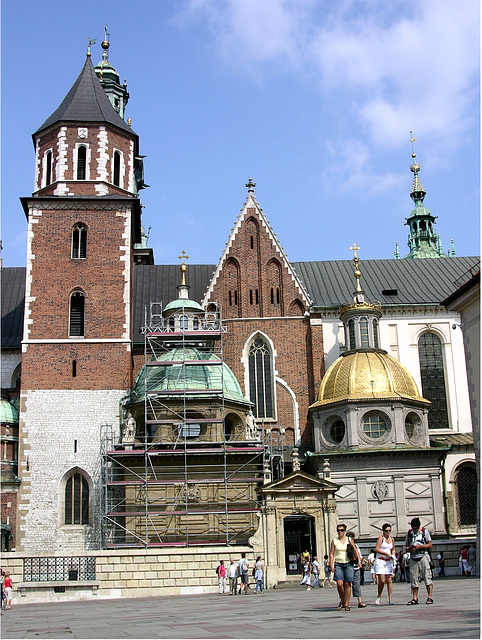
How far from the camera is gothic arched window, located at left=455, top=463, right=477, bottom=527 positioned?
35812 millimetres

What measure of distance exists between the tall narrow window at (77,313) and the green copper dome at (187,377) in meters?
3.51

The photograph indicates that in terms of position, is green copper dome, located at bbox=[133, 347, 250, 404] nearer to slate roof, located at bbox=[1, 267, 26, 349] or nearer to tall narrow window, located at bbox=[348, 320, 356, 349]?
tall narrow window, located at bbox=[348, 320, 356, 349]

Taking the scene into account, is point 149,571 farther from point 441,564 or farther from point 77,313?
point 77,313

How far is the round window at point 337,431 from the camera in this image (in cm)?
3550

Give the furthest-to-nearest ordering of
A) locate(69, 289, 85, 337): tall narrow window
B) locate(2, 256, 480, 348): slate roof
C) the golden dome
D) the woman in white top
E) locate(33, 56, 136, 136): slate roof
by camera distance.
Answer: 1. locate(2, 256, 480, 348): slate roof
2. locate(33, 56, 136, 136): slate roof
3. locate(69, 289, 85, 337): tall narrow window
4. the golden dome
5. the woman in white top

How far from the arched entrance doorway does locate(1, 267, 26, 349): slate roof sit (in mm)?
17478

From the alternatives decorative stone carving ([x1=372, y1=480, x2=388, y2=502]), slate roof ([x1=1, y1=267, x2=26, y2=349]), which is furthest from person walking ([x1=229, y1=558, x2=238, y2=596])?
slate roof ([x1=1, y1=267, x2=26, y2=349])

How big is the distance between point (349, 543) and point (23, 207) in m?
29.2

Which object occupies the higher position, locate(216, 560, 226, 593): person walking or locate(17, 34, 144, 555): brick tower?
locate(17, 34, 144, 555): brick tower

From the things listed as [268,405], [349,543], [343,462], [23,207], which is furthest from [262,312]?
[349,543]

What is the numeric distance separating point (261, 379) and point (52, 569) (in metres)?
16.4

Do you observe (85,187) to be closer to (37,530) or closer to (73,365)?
(73,365)

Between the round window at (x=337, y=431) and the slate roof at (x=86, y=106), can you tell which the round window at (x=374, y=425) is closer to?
the round window at (x=337, y=431)

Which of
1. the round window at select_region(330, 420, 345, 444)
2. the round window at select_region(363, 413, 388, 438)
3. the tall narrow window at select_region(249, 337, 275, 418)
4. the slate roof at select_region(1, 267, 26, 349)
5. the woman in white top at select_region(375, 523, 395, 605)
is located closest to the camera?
the woman in white top at select_region(375, 523, 395, 605)
